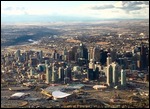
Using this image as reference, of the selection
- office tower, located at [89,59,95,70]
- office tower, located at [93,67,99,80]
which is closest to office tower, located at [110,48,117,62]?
office tower, located at [89,59,95,70]

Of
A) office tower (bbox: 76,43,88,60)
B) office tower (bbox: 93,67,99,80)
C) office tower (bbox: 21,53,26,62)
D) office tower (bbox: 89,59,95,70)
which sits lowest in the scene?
office tower (bbox: 93,67,99,80)

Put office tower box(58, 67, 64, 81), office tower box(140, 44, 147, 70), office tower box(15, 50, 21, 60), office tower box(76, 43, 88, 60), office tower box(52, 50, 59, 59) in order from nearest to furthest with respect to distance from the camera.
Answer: office tower box(58, 67, 64, 81)
office tower box(140, 44, 147, 70)
office tower box(76, 43, 88, 60)
office tower box(52, 50, 59, 59)
office tower box(15, 50, 21, 60)

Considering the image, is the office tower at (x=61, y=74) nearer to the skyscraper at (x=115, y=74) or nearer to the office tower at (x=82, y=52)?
the skyscraper at (x=115, y=74)

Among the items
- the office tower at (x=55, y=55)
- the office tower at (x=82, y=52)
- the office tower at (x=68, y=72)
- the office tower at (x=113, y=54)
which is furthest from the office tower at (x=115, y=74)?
the office tower at (x=55, y=55)

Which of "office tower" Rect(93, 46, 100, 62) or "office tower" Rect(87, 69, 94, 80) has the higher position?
"office tower" Rect(93, 46, 100, 62)

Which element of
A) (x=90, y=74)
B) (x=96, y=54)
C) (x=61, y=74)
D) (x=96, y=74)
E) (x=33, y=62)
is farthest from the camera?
(x=96, y=54)

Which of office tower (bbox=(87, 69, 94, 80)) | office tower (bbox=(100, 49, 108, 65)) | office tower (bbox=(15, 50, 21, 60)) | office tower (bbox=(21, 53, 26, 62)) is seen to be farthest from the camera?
office tower (bbox=(15, 50, 21, 60))

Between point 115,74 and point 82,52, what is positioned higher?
point 82,52

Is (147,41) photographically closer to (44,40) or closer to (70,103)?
(44,40)

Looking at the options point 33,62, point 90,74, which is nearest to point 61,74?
point 90,74

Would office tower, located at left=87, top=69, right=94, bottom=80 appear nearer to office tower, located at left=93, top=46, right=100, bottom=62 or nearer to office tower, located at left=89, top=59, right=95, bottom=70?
office tower, located at left=89, top=59, right=95, bottom=70

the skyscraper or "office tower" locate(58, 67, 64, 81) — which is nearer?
the skyscraper

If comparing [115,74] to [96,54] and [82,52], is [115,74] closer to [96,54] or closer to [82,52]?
[96,54]
